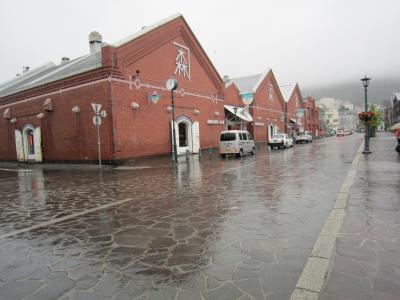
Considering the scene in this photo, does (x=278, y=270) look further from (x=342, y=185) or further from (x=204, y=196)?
(x=342, y=185)

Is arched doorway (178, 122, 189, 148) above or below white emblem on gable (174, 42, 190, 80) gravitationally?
below

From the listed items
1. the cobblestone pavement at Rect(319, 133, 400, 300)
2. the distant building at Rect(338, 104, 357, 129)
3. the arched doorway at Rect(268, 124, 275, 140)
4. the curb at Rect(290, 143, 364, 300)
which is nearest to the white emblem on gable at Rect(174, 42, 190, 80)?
the cobblestone pavement at Rect(319, 133, 400, 300)

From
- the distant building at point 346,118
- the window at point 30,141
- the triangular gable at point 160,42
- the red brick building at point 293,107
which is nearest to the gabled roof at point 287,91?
the red brick building at point 293,107

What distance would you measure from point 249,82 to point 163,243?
41.1 metres

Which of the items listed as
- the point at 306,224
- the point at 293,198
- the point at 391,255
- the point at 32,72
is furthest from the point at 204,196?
the point at 32,72

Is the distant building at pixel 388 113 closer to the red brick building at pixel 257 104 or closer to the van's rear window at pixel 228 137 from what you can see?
the red brick building at pixel 257 104

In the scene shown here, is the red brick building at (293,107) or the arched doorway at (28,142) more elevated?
the red brick building at (293,107)

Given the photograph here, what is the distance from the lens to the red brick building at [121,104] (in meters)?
18.5

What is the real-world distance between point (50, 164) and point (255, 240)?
2153 centimetres

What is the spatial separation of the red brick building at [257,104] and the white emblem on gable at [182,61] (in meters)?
8.00

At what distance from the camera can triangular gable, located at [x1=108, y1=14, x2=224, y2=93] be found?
19.0 meters

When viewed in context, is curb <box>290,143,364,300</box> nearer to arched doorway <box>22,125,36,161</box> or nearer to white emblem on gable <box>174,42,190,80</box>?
white emblem on gable <box>174,42,190,80</box>

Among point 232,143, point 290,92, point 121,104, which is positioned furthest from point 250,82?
point 121,104

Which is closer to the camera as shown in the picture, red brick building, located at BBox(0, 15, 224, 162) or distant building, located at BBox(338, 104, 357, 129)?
red brick building, located at BBox(0, 15, 224, 162)
